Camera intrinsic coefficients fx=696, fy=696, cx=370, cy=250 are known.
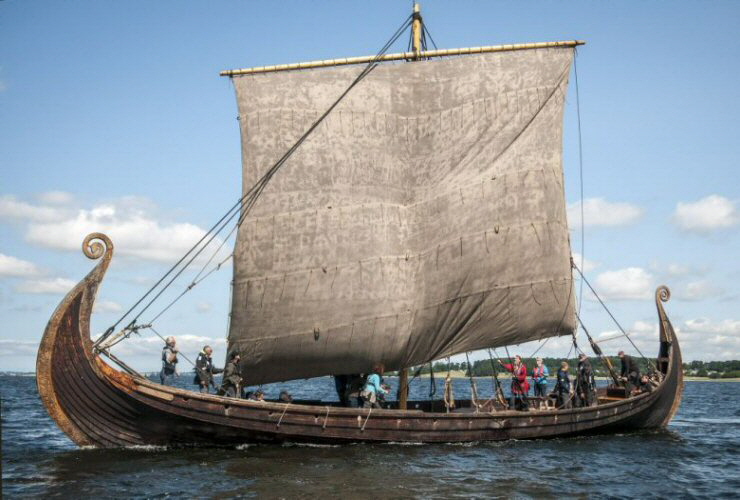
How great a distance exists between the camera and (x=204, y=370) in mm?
17938

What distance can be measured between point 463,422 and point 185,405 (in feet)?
24.0

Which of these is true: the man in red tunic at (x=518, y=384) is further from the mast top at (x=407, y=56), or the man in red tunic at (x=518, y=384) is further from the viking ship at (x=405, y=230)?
the mast top at (x=407, y=56)

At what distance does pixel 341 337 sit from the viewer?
1920 cm

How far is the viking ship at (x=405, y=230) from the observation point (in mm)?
19109

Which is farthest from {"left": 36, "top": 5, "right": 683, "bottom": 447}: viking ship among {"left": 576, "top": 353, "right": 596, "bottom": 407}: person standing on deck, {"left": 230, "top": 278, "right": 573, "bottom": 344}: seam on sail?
{"left": 576, "top": 353, "right": 596, "bottom": 407}: person standing on deck

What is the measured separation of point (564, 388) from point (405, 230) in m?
6.74

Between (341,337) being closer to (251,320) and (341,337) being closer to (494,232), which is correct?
(251,320)

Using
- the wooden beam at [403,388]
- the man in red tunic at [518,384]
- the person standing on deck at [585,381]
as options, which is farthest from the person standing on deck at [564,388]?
the wooden beam at [403,388]

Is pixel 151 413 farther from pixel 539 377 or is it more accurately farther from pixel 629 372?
pixel 629 372

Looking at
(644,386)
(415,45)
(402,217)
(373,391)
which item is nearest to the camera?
(373,391)

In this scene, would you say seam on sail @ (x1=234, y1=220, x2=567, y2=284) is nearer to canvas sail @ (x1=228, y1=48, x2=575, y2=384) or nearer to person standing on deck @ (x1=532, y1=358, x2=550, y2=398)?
canvas sail @ (x1=228, y1=48, x2=575, y2=384)

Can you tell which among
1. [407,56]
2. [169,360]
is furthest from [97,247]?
[407,56]

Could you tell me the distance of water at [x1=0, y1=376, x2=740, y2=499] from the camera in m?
13.0

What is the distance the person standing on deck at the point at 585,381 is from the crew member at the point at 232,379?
1010cm
